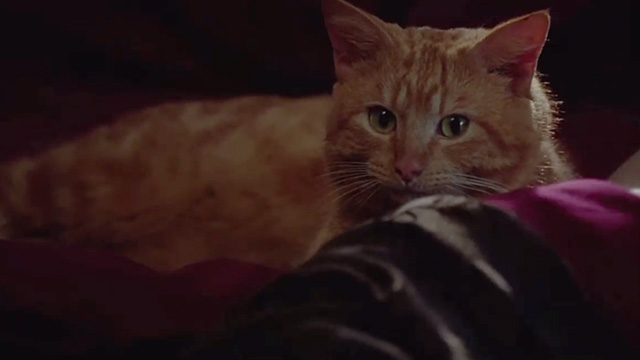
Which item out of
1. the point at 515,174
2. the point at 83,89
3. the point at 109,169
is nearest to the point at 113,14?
the point at 83,89

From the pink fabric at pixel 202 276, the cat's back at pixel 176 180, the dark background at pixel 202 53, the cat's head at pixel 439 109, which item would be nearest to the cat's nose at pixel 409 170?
the cat's head at pixel 439 109

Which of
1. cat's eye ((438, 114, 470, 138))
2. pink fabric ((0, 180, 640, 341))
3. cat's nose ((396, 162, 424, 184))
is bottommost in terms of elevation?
pink fabric ((0, 180, 640, 341))

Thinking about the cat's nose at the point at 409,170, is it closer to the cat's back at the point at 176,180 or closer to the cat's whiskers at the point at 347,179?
the cat's whiskers at the point at 347,179

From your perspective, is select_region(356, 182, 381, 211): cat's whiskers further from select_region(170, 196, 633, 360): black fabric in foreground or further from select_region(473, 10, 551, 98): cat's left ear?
select_region(170, 196, 633, 360): black fabric in foreground

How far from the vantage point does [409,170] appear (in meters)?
1.03

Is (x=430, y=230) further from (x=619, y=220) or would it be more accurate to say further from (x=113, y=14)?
(x=113, y=14)

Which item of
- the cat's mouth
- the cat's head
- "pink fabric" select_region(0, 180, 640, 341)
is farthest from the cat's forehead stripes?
"pink fabric" select_region(0, 180, 640, 341)

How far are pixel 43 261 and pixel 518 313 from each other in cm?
65

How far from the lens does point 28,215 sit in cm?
141

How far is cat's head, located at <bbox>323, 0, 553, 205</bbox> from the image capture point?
1.05m

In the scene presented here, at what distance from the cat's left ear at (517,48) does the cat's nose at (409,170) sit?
0.60 ft

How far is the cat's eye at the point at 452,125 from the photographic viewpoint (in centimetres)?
108

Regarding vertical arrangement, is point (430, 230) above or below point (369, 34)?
below

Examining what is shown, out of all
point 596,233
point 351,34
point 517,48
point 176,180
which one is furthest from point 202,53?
point 596,233
